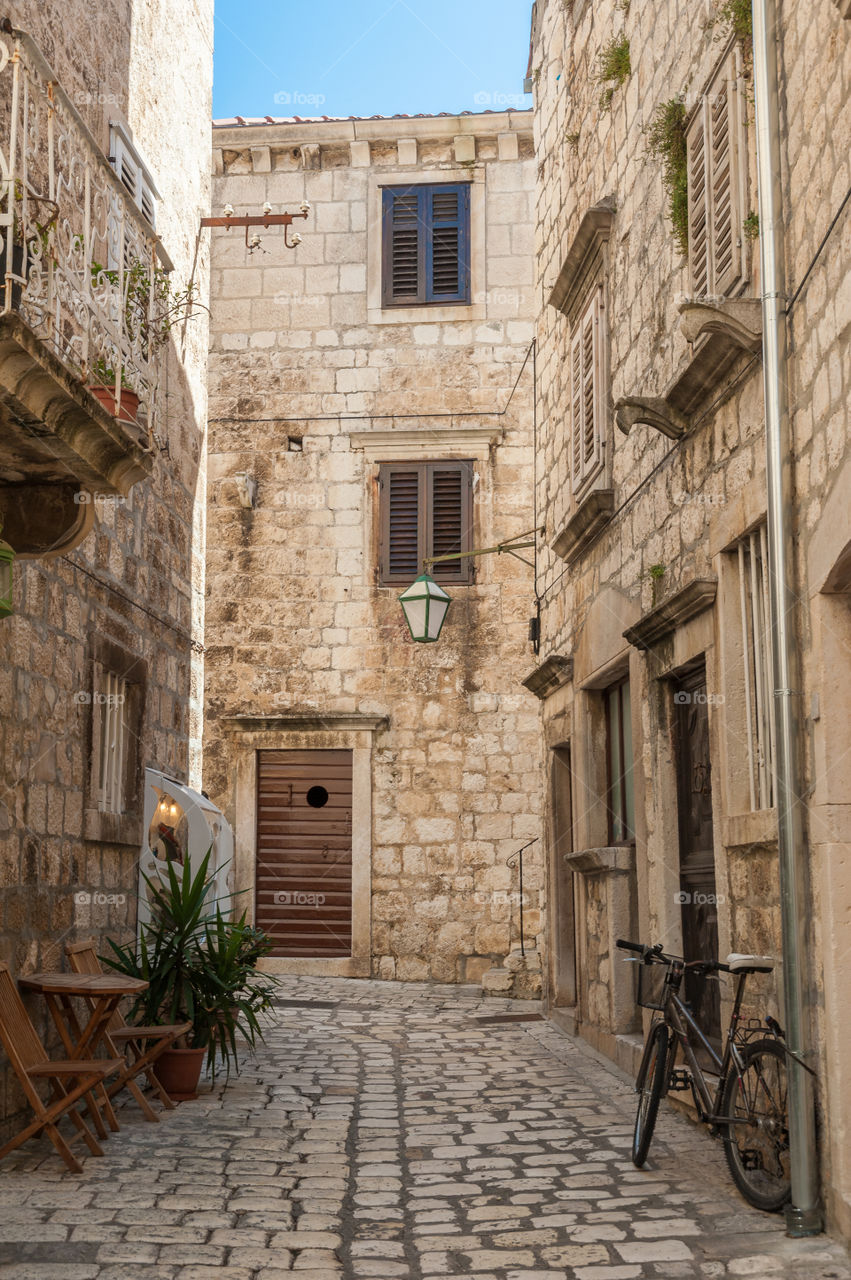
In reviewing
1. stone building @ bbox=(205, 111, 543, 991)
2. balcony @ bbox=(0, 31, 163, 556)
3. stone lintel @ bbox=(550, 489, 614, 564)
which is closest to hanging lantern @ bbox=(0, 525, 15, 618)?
balcony @ bbox=(0, 31, 163, 556)

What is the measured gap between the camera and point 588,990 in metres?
9.25

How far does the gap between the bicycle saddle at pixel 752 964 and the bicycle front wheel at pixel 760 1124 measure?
0.93ft

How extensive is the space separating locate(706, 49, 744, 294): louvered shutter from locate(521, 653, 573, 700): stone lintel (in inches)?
167

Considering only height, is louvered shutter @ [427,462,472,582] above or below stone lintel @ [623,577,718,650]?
above

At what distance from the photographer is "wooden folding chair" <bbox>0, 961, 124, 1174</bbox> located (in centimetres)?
525

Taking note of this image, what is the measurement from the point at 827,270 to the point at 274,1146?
4261 mm

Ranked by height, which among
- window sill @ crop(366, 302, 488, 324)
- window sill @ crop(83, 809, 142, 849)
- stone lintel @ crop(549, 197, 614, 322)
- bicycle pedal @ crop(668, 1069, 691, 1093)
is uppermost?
window sill @ crop(366, 302, 488, 324)

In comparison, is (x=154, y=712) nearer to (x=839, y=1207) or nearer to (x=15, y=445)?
(x=15, y=445)

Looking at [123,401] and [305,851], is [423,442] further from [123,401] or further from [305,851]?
[123,401]

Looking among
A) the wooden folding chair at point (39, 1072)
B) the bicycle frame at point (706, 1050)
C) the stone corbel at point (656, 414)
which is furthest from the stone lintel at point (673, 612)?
the wooden folding chair at point (39, 1072)

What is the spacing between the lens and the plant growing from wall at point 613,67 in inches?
334

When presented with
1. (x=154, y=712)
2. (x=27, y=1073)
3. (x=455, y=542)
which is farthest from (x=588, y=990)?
(x=455, y=542)

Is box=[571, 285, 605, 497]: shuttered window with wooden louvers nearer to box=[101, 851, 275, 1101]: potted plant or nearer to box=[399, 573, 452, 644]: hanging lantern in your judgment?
box=[399, 573, 452, 644]: hanging lantern

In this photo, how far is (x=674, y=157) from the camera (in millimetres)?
7207
